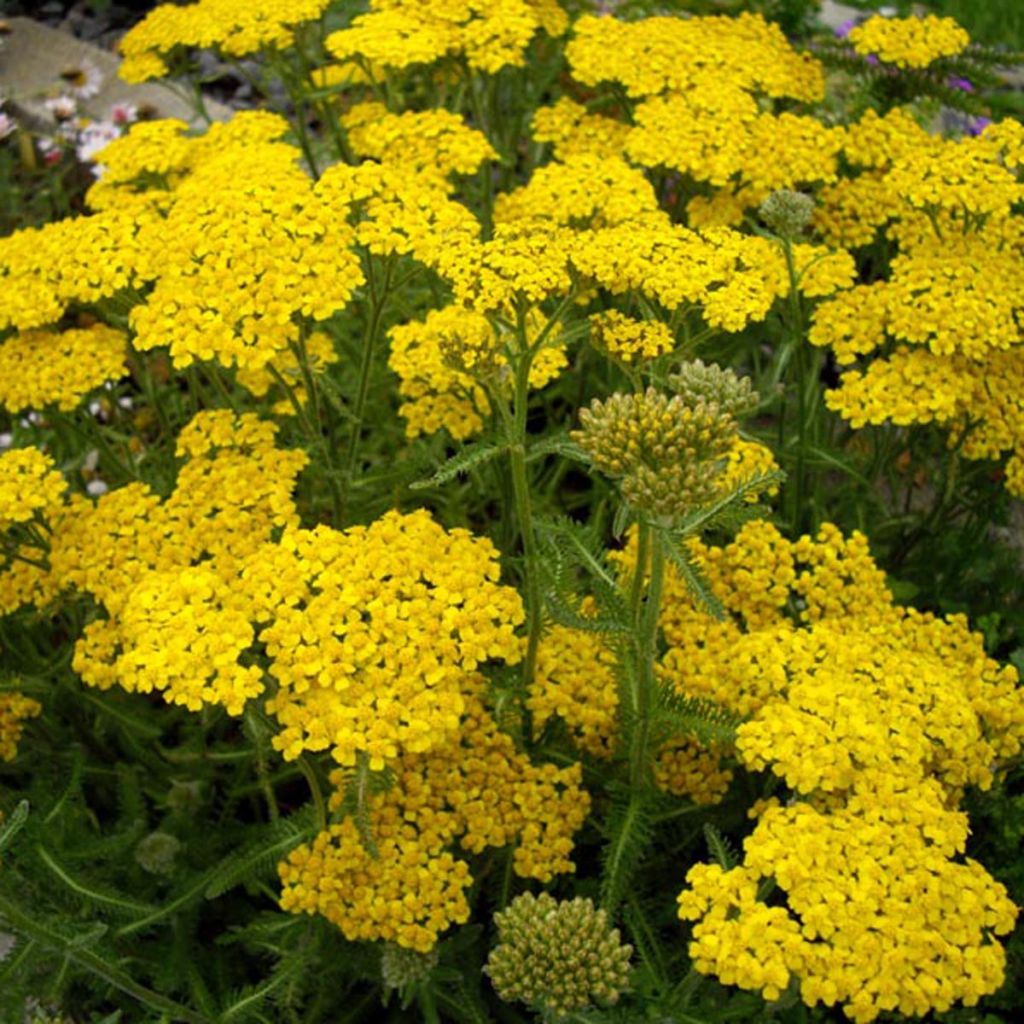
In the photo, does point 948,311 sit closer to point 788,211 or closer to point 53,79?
point 788,211

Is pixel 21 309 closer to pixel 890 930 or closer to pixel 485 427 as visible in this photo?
pixel 485 427

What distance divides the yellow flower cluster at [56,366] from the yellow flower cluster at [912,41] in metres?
2.60

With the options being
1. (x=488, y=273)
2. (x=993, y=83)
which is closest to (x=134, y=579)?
(x=488, y=273)

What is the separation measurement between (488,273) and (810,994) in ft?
5.03

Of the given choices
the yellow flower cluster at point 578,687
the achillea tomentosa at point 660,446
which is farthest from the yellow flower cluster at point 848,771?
the achillea tomentosa at point 660,446

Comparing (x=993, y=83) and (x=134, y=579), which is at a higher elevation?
(x=993, y=83)

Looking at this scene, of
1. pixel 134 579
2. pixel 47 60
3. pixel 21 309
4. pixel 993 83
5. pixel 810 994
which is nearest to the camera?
pixel 810 994

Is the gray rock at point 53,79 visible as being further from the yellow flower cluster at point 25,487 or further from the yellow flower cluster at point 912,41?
the yellow flower cluster at point 25,487

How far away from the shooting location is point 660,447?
2.20 metres

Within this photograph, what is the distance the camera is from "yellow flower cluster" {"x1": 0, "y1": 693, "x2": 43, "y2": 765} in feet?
9.87

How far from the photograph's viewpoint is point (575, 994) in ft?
7.15

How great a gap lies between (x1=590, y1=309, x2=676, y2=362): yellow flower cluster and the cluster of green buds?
1158mm

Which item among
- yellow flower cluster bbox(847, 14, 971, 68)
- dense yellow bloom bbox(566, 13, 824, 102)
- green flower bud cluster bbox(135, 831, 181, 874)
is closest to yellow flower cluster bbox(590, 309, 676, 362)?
dense yellow bloom bbox(566, 13, 824, 102)

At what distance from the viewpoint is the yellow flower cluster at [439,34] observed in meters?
3.59
